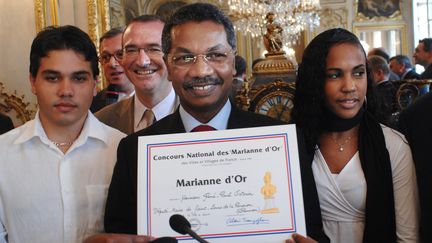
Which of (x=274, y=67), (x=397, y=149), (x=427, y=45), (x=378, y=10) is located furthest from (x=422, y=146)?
(x=378, y=10)

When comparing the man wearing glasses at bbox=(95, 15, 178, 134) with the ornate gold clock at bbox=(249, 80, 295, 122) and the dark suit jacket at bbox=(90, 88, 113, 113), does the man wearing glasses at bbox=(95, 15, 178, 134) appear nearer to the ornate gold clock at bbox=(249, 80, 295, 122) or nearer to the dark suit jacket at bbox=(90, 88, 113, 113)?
the dark suit jacket at bbox=(90, 88, 113, 113)

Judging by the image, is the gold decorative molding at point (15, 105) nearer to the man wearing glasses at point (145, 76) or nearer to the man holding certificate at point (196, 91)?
the man wearing glasses at point (145, 76)

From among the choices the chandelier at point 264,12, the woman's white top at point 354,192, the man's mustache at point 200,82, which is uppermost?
the chandelier at point 264,12

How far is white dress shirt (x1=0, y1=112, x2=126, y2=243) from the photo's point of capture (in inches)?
63.4

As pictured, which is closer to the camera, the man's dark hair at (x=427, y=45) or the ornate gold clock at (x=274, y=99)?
the ornate gold clock at (x=274, y=99)

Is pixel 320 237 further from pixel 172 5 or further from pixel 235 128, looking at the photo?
pixel 172 5

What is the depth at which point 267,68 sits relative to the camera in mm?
3820

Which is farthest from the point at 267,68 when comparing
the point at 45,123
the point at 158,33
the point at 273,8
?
the point at 273,8

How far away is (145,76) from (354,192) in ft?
3.06

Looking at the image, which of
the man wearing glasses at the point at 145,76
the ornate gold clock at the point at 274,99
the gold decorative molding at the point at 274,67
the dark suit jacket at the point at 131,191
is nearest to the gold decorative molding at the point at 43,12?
the gold decorative molding at the point at 274,67

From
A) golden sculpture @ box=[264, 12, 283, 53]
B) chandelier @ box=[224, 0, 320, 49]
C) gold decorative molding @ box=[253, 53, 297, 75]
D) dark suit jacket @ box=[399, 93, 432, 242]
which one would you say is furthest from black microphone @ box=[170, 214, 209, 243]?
chandelier @ box=[224, 0, 320, 49]

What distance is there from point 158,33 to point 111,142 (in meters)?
0.57

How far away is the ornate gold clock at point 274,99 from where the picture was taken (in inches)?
131

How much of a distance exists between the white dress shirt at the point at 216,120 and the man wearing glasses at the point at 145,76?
2.05ft
